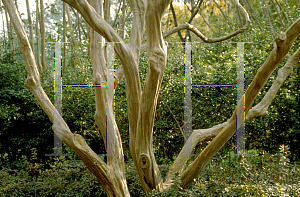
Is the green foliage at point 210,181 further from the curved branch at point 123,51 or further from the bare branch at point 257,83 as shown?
the curved branch at point 123,51

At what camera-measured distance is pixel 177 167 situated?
328cm

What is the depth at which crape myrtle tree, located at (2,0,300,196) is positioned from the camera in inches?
90.9

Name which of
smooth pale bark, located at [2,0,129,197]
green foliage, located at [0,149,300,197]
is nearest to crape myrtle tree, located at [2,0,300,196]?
smooth pale bark, located at [2,0,129,197]

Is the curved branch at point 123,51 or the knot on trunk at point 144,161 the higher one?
the curved branch at point 123,51

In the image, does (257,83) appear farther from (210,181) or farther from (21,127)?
(21,127)

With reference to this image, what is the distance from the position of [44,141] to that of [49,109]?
111 inches

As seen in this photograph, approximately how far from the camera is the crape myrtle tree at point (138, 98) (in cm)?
231

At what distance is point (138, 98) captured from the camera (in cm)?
282

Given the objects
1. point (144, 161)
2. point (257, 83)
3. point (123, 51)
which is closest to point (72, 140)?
point (144, 161)

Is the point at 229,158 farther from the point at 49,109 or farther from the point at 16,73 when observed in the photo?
the point at 16,73

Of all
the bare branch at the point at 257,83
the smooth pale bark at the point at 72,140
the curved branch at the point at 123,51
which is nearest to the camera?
the bare branch at the point at 257,83

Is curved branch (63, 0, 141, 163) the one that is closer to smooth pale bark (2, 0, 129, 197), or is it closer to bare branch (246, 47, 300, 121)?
smooth pale bark (2, 0, 129, 197)

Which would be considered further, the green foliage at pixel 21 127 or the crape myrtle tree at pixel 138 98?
the green foliage at pixel 21 127

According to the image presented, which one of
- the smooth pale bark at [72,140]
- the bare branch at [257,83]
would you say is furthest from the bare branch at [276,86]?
the smooth pale bark at [72,140]
